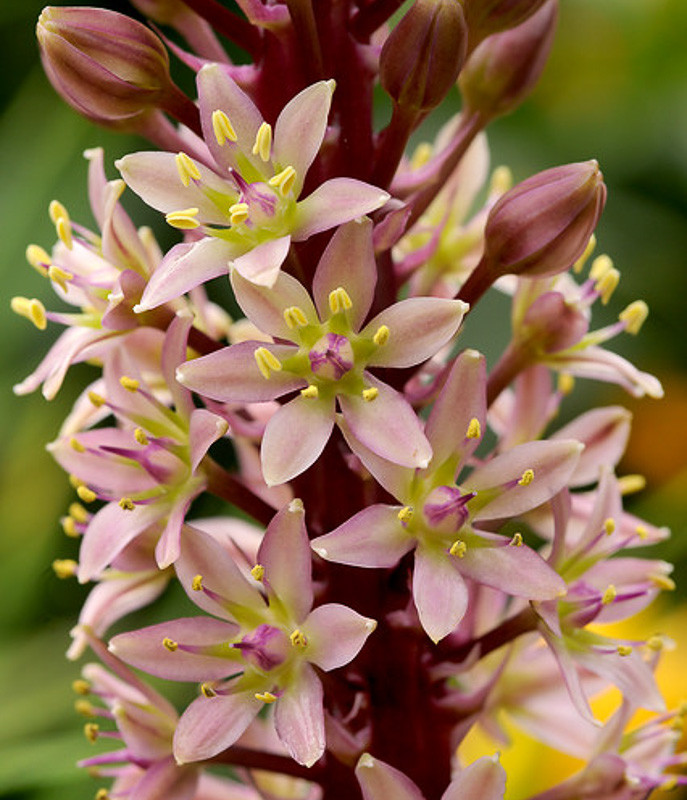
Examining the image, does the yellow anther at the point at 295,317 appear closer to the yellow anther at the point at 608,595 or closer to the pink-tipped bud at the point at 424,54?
the pink-tipped bud at the point at 424,54

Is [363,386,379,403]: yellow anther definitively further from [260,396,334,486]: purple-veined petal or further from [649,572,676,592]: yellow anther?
[649,572,676,592]: yellow anther

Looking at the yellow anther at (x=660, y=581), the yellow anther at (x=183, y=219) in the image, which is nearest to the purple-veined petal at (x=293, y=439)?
the yellow anther at (x=183, y=219)

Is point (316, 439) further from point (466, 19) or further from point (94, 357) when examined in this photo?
point (466, 19)

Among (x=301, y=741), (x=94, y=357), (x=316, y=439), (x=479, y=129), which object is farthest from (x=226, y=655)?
(x=479, y=129)

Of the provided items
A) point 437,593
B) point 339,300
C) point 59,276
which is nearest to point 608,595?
point 437,593

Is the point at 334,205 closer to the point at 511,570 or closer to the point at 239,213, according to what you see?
the point at 239,213

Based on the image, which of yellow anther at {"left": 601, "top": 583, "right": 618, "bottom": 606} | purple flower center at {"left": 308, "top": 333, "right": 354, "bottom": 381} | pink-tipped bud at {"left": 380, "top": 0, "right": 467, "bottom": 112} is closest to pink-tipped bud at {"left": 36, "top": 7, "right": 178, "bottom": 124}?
pink-tipped bud at {"left": 380, "top": 0, "right": 467, "bottom": 112}
